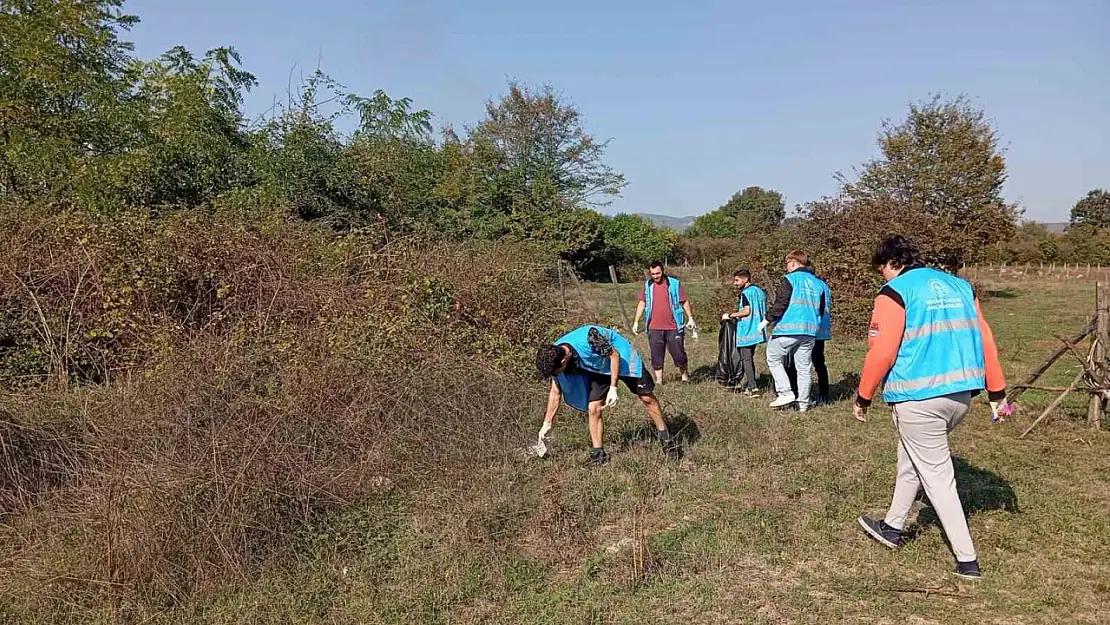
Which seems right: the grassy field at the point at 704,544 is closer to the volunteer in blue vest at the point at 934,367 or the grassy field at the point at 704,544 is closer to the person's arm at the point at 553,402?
the person's arm at the point at 553,402

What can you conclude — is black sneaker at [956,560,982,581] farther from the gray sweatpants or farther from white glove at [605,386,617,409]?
white glove at [605,386,617,409]

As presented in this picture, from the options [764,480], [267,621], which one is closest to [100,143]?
[267,621]

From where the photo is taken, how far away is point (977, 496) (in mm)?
4852

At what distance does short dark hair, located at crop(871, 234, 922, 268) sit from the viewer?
3932 mm

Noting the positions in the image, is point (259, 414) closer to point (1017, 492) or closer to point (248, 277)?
point (248, 277)

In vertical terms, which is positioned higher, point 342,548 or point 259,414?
point 259,414

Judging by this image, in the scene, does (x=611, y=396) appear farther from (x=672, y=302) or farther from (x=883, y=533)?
(x=672, y=302)

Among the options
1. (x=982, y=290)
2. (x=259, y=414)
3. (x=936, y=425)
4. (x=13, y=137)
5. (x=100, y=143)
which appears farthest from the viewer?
(x=982, y=290)

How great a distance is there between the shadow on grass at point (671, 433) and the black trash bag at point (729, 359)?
2.13m

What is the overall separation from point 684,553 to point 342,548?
1.97 metres

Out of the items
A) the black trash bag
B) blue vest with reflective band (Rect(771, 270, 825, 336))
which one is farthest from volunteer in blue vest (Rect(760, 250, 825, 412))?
the black trash bag

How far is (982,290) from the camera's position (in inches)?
868

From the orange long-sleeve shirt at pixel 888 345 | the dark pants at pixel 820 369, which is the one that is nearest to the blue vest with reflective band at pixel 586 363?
the orange long-sleeve shirt at pixel 888 345

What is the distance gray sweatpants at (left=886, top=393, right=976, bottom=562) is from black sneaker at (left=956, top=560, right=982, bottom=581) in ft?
0.09
